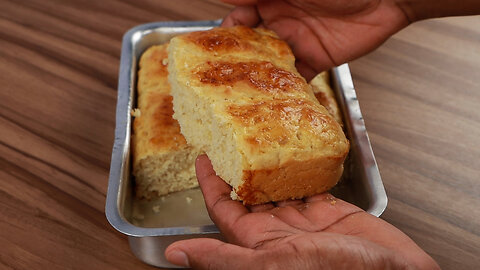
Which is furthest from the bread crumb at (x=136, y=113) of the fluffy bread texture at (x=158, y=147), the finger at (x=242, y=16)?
the finger at (x=242, y=16)

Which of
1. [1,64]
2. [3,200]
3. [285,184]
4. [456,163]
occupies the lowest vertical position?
[456,163]

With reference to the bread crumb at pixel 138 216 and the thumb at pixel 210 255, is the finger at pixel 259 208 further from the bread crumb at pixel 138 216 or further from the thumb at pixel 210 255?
the bread crumb at pixel 138 216

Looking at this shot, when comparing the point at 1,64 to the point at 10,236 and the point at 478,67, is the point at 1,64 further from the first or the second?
the point at 478,67

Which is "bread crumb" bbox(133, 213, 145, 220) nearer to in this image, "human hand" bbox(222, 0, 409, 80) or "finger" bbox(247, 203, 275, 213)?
"finger" bbox(247, 203, 275, 213)

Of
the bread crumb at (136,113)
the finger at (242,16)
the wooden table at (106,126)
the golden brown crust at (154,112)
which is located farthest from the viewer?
the finger at (242,16)

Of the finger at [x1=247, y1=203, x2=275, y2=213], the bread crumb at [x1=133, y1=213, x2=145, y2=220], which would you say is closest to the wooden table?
the bread crumb at [x1=133, y1=213, x2=145, y2=220]

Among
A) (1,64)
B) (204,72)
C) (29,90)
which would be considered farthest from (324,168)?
(1,64)

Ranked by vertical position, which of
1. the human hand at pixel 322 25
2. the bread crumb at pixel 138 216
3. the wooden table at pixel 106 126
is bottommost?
the bread crumb at pixel 138 216

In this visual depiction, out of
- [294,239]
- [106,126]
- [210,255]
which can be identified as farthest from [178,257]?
[106,126]
